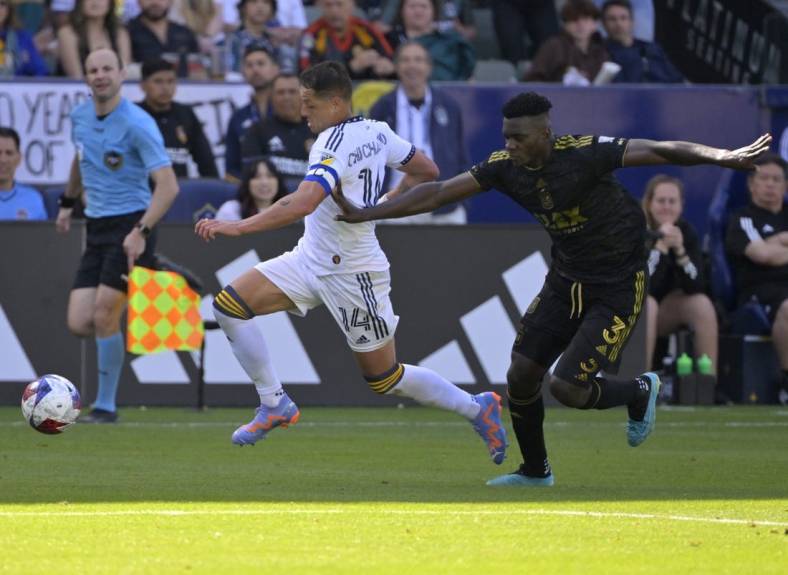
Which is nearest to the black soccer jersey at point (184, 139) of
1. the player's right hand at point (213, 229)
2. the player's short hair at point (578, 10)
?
the player's short hair at point (578, 10)

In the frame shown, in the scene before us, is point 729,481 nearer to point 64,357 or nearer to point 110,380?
point 110,380

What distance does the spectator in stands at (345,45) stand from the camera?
56.0 feet

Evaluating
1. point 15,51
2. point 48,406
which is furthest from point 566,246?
point 15,51

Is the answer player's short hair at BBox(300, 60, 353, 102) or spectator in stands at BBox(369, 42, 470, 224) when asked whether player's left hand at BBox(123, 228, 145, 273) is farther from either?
spectator in stands at BBox(369, 42, 470, 224)

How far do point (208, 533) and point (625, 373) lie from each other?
8689 millimetres

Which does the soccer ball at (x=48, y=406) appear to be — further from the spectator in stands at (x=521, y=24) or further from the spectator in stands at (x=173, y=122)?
the spectator in stands at (x=521, y=24)

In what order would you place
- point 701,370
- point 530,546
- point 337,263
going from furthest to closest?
point 701,370, point 337,263, point 530,546

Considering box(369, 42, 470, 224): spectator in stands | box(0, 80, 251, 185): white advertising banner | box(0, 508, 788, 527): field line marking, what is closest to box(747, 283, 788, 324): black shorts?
box(369, 42, 470, 224): spectator in stands

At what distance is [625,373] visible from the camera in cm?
1495

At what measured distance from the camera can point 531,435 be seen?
351 inches

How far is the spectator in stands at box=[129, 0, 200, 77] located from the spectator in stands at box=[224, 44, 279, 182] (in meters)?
1.36

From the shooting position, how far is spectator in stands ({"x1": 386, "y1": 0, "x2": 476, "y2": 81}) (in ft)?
58.6

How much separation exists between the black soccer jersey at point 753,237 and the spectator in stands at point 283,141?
4.06 metres

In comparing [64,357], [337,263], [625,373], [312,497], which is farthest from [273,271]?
[625,373]
